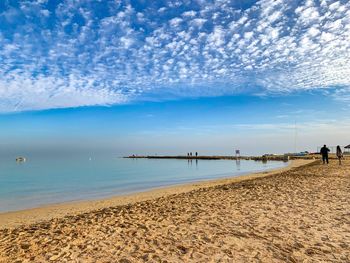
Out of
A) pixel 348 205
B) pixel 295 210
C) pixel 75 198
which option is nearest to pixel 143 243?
pixel 295 210

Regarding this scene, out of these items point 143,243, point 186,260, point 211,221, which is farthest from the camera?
point 211,221

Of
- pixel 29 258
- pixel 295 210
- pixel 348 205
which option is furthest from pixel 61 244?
pixel 348 205

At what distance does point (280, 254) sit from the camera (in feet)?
19.3

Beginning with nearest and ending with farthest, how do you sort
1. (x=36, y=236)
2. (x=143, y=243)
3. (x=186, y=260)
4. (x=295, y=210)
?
(x=186, y=260) → (x=143, y=243) → (x=36, y=236) → (x=295, y=210)

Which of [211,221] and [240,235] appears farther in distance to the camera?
[211,221]

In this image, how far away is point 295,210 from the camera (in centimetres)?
953

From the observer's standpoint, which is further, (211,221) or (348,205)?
(348,205)

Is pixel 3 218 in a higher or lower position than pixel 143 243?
lower

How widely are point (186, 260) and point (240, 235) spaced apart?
1928 millimetres

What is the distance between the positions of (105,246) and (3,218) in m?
8.13

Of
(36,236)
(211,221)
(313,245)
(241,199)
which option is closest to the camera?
(313,245)

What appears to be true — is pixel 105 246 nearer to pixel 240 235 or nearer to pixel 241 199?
pixel 240 235

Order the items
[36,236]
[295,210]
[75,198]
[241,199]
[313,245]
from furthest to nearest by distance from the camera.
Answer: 1. [75,198]
2. [241,199]
3. [295,210]
4. [36,236]
5. [313,245]

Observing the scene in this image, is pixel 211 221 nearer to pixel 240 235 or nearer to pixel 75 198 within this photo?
pixel 240 235
